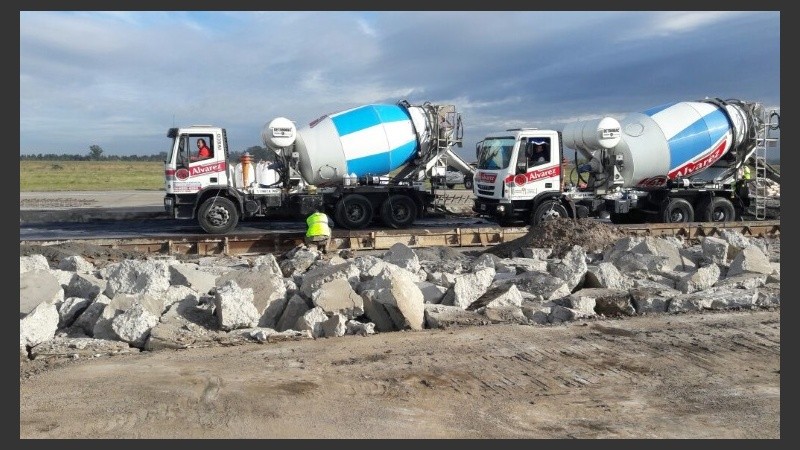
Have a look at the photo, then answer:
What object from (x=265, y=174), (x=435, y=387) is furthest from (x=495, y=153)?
(x=435, y=387)

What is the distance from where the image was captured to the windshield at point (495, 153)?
15.7m

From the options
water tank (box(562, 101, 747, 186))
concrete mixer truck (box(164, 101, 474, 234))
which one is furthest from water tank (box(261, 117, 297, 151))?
water tank (box(562, 101, 747, 186))

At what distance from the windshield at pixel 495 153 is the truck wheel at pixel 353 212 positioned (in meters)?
3.07

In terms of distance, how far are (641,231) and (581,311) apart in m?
7.66

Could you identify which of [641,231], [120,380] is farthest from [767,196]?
[120,380]

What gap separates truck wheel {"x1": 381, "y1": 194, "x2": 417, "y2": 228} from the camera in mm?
17266

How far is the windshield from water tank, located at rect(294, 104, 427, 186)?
1957 millimetres

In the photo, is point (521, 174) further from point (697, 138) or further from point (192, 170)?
point (192, 170)

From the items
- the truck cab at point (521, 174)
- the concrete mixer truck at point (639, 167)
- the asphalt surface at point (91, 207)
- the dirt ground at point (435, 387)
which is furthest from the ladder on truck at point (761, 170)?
the asphalt surface at point (91, 207)

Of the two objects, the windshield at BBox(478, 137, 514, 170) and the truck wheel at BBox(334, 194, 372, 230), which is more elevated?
the windshield at BBox(478, 137, 514, 170)

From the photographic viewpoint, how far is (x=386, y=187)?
56.5ft

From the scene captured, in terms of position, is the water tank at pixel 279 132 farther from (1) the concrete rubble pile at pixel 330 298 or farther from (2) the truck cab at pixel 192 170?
(1) the concrete rubble pile at pixel 330 298

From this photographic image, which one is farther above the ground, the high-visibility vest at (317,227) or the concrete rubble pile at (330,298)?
the high-visibility vest at (317,227)

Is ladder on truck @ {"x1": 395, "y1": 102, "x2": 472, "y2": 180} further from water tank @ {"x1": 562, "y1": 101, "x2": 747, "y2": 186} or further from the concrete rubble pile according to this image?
the concrete rubble pile
